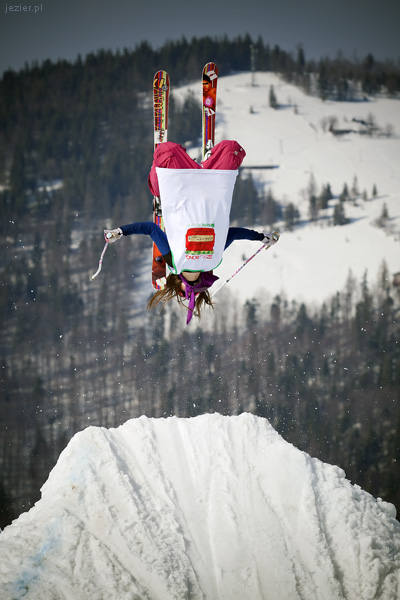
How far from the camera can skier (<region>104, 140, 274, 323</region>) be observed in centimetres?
615

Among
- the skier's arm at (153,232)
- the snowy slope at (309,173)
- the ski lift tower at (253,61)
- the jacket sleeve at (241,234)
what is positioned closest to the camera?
the skier's arm at (153,232)

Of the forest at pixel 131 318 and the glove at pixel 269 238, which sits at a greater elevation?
the glove at pixel 269 238

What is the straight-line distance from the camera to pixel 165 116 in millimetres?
8672

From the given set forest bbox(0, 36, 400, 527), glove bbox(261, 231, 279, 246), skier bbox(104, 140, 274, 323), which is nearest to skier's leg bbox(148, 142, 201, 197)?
skier bbox(104, 140, 274, 323)

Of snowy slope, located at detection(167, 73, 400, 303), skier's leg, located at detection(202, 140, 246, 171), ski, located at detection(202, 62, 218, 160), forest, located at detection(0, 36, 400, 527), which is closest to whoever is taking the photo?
skier's leg, located at detection(202, 140, 246, 171)

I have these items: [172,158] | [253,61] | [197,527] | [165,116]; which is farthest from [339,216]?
[172,158]

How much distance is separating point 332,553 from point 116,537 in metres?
3.20

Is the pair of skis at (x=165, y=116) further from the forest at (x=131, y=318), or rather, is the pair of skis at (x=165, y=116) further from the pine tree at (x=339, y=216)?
the pine tree at (x=339, y=216)

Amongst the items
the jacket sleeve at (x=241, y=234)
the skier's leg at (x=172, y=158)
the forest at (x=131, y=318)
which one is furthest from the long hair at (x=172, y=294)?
the forest at (x=131, y=318)

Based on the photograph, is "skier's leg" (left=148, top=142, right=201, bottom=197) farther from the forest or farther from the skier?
Answer: the forest

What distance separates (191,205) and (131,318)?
26996 mm

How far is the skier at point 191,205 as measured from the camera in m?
6.15

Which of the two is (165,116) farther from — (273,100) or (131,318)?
(273,100)

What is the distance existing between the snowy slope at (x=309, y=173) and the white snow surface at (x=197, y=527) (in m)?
18.9
